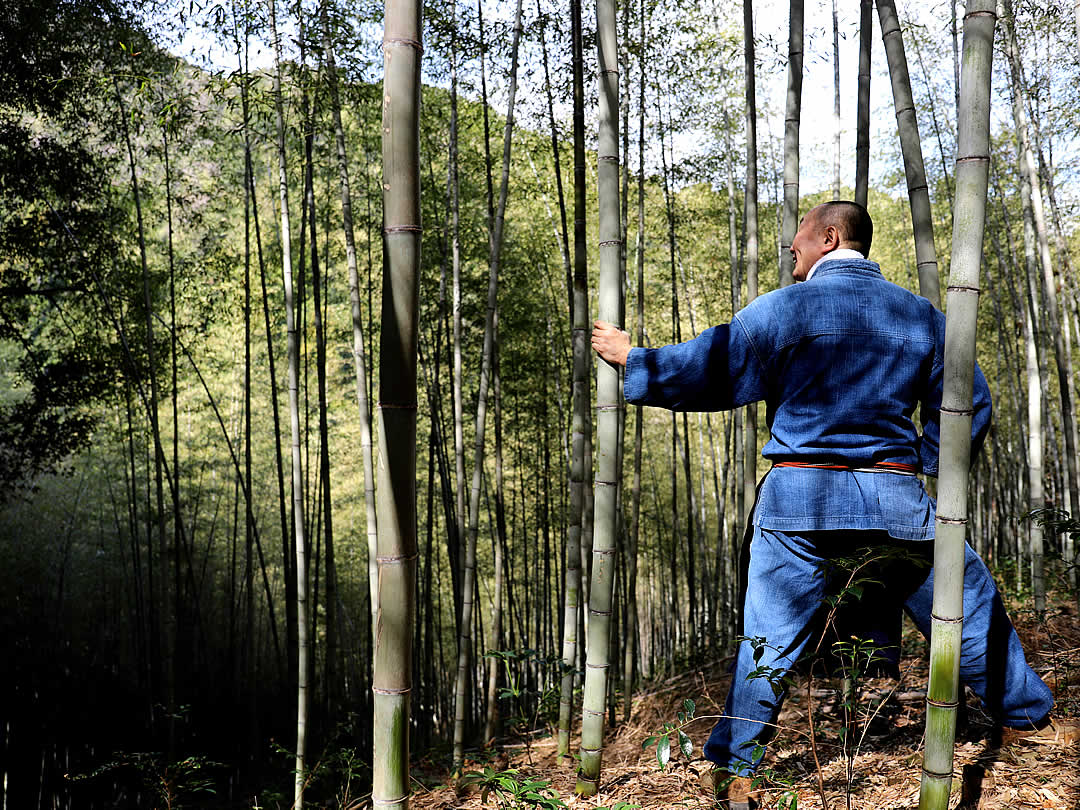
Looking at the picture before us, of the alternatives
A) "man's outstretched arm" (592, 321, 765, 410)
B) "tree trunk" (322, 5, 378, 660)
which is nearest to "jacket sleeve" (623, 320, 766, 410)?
"man's outstretched arm" (592, 321, 765, 410)

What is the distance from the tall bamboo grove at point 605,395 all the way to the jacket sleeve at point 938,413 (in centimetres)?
61

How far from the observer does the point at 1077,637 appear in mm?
2898

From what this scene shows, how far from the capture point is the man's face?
1.58 metres

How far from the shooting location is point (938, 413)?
5.16 feet

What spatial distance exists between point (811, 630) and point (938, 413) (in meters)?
0.51

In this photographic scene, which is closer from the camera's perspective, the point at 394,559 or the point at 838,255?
the point at 394,559

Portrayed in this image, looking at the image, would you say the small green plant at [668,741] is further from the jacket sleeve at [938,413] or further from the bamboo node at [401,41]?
the bamboo node at [401,41]

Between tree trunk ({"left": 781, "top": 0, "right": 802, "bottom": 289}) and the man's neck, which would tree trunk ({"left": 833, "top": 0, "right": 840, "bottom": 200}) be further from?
the man's neck

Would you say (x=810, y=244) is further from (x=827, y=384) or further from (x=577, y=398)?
(x=577, y=398)

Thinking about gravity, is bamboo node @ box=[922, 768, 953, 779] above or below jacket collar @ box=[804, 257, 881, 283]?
below

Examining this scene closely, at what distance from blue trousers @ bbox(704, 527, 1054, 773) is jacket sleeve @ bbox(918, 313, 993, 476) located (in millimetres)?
216

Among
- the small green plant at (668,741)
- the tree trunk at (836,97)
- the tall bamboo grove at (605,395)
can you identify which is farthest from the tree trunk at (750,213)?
the tree trunk at (836,97)

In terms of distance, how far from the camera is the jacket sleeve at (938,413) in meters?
1.44

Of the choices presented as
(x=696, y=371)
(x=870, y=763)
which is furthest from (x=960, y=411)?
(x=870, y=763)
